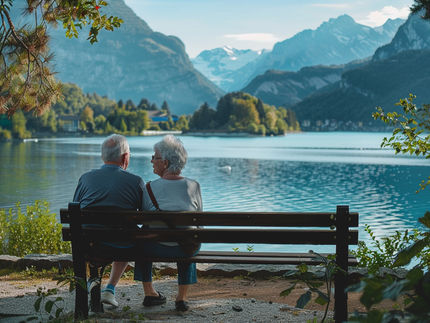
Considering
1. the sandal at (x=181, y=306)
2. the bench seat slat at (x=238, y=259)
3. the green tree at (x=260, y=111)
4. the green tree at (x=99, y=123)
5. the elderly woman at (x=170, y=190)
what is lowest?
the sandal at (x=181, y=306)

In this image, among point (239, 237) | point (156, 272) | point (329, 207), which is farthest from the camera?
point (329, 207)

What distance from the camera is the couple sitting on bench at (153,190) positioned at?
526 cm

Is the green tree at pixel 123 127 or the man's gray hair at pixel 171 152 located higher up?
the green tree at pixel 123 127

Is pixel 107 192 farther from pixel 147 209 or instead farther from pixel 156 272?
pixel 156 272

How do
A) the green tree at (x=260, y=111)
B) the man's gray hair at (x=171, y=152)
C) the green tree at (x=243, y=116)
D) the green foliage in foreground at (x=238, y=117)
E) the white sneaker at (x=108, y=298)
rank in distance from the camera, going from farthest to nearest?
1. the green tree at (x=260, y=111)
2. the green foliage in foreground at (x=238, y=117)
3. the green tree at (x=243, y=116)
4. the white sneaker at (x=108, y=298)
5. the man's gray hair at (x=171, y=152)

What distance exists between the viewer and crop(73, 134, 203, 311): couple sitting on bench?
5.26 metres

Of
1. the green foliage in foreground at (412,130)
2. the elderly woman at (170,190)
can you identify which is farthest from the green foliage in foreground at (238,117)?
the elderly woman at (170,190)

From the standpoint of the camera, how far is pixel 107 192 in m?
5.34

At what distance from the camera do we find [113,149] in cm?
543

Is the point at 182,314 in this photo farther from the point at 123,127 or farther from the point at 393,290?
the point at 123,127

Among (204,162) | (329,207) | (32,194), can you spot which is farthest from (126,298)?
(204,162)

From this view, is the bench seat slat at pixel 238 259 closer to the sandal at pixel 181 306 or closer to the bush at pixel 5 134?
the sandal at pixel 181 306

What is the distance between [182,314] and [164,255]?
0.65 metres

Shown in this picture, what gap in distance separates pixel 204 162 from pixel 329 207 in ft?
111
